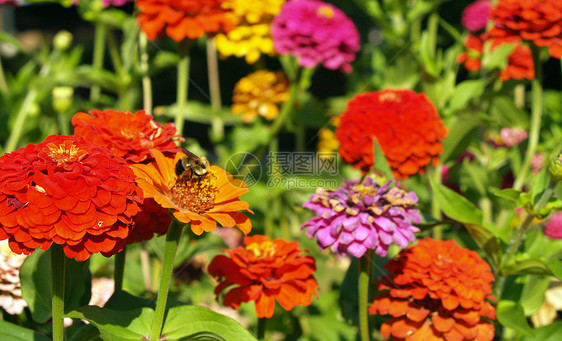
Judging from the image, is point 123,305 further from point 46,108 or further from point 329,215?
point 46,108

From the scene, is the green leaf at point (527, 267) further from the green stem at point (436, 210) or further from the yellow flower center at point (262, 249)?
the yellow flower center at point (262, 249)

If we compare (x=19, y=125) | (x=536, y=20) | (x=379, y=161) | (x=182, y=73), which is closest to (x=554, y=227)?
(x=536, y=20)

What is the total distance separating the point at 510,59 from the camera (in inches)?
78.3

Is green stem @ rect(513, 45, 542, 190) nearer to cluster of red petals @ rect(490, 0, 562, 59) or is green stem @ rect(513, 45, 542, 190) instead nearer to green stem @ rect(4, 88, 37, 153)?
cluster of red petals @ rect(490, 0, 562, 59)

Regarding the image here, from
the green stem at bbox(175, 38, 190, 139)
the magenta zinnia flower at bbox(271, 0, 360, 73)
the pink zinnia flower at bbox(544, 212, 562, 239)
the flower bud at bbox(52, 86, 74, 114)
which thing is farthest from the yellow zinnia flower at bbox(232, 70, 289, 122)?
the pink zinnia flower at bbox(544, 212, 562, 239)

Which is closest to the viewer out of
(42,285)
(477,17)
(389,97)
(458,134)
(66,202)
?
(66,202)

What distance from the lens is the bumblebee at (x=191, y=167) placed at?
1018mm

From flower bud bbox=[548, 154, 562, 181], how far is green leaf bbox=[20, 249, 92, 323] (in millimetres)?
939

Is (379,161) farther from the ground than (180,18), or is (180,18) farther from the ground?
(180,18)

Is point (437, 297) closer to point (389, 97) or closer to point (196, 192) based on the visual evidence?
point (196, 192)

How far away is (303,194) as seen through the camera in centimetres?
195

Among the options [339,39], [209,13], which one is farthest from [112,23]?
[339,39]

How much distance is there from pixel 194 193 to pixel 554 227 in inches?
56.3

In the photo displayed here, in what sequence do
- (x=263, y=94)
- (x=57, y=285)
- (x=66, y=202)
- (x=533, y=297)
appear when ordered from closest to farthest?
(x=66, y=202) → (x=57, y=285) → (x=533, y=297) → (x=263, y=94)
